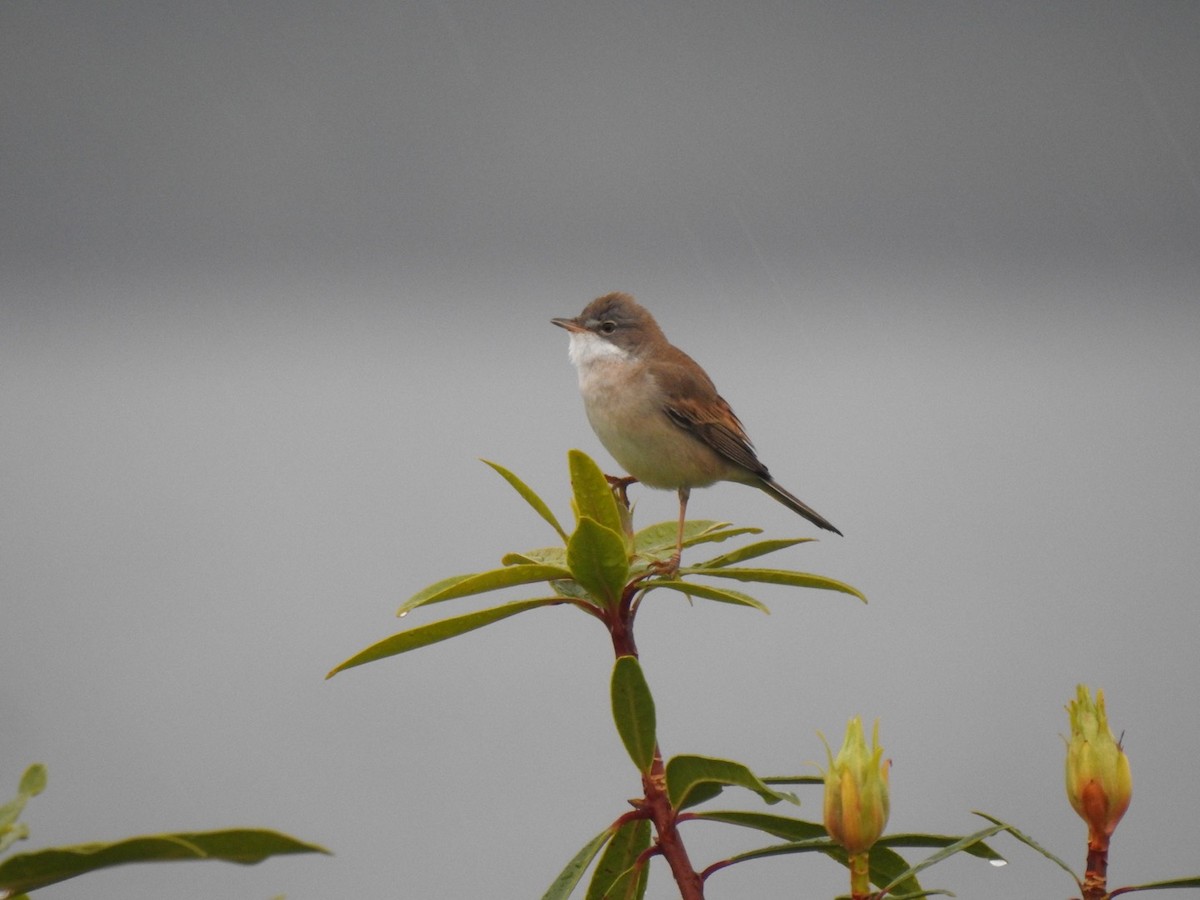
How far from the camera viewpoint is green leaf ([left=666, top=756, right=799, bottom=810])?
2.97 feet

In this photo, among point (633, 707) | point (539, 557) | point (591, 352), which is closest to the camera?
point (633, 707)

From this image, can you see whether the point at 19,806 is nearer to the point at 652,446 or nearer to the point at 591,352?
the point at 652,446

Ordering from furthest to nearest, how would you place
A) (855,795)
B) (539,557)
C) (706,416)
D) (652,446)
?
1. (706,416)
2. (652,446)
3. (539,557)
4. (855,795)

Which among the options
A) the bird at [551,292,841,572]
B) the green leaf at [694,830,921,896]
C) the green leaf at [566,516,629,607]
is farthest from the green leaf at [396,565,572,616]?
the bird at [551,292,841,572]

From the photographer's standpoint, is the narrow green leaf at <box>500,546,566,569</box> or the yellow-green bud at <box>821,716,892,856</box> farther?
the narrow green leaf at <box>500,546,566,569</box>

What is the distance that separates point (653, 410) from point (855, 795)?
4.71 feet

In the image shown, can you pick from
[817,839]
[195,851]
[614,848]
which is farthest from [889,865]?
[195,851]

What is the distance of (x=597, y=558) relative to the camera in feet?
3.23

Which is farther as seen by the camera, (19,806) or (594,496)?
(594,496)

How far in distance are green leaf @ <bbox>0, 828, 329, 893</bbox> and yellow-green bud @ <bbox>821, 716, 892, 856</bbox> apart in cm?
42

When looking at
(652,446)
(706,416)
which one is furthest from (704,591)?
(706,416)

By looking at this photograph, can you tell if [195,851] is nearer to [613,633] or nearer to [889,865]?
[613,633]

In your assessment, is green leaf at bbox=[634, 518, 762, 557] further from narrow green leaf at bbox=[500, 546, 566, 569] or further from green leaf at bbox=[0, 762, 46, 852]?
green leaf at bbox=[0, 762, 46, 852]

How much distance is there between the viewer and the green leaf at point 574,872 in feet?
3.23
